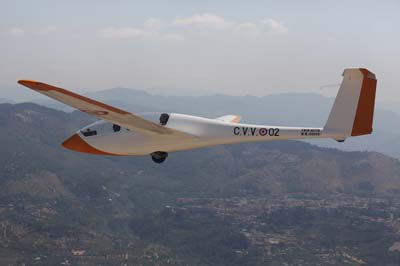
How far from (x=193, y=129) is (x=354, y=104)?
10266 millimetres

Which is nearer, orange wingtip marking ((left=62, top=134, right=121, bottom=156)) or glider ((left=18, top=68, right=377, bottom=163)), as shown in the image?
glider ((left=18, top=68, right=377, bottom=163))

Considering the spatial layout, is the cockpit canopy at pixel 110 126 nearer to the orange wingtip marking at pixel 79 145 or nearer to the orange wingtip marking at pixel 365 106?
the orange wingtip marking at pixel 79 145

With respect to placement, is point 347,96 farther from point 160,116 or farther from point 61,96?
point 61,96

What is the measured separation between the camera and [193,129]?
3553 cm

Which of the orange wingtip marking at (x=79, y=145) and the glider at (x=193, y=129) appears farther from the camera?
the orange wingtip marking at (x=79, y=145)

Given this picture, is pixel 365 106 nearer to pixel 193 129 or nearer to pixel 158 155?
pixel 193 129

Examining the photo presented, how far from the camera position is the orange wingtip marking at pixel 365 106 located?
1291 inches

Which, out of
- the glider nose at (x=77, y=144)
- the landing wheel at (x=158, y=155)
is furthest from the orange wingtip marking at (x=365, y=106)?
the glider nose at (x=77, y=144)

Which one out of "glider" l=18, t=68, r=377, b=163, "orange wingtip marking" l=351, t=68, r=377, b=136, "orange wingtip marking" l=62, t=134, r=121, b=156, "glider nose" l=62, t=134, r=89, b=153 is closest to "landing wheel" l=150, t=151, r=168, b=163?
"glider" l=18, t=68, r=377, b=163

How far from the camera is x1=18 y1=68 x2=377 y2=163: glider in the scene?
3297 centimetres

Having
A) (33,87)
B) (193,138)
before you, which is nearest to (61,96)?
(33,87)

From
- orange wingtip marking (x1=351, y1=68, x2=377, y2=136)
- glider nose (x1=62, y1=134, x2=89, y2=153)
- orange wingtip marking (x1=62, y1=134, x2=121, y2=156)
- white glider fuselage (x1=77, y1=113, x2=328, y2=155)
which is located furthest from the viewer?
glider nose (x1=62, y1=134, x2=89, y2=153)

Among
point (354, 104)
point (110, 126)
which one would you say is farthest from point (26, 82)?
point (354, 104)

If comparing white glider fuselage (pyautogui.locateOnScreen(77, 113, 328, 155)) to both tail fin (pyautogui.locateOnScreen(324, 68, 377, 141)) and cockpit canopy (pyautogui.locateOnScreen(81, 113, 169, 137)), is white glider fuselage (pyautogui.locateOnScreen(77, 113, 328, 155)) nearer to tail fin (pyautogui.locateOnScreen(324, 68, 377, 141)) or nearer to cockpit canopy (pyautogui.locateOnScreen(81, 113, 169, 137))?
cockpit canopy (pyautogui.locateOnScreen(81, 113, 169, 137))
